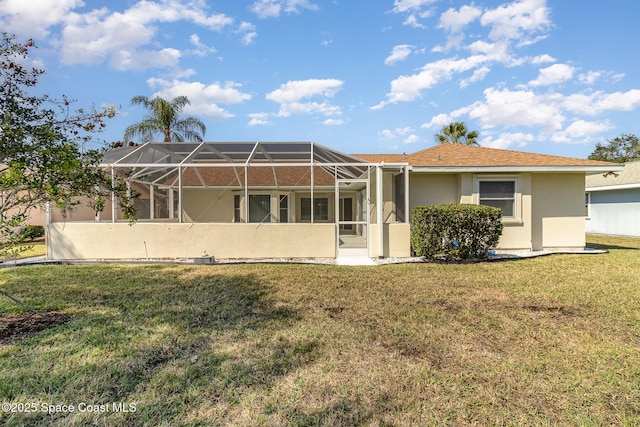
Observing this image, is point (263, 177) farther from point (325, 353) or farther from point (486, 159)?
point (325, 353)

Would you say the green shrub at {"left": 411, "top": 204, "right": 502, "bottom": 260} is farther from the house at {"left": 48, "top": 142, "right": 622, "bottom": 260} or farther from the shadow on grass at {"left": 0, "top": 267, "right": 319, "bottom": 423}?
the shadow on grass at {"left": 0, "top": 267, "right": 319, "bottom": 423}

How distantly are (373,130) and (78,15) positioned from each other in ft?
47.1

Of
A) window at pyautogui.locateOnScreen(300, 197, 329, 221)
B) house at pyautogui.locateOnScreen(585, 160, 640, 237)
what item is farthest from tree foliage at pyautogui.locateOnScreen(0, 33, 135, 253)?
house at pyautogui.locateOnScreen(585, 160, 640, 237)

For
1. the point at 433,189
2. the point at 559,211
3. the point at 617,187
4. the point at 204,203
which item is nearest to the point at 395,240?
the point at 433,189

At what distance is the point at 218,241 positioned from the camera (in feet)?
32.4

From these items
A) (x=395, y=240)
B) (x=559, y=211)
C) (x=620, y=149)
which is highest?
(x=620, y=149)

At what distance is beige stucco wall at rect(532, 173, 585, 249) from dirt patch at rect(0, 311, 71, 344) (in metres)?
13.7

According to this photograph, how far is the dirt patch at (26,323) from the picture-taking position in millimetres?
4059

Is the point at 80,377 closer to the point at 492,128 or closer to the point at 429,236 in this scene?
the point at 429,236

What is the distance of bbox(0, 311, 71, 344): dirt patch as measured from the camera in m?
4.06

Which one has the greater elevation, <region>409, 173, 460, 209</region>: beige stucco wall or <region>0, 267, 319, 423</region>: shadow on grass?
<region>409, 173, 460, 209</region>: beige stucco wall

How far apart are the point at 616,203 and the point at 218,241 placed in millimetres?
21985

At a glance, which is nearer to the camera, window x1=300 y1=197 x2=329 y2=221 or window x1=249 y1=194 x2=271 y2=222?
window x1=249 y1=194 x2=271 y2=222

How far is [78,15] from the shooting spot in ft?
26.6
